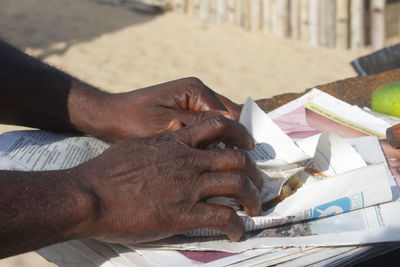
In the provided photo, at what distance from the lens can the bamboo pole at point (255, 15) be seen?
640cm

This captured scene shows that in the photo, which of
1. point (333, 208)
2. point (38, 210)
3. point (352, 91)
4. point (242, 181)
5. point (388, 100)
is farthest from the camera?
point (352, 91)

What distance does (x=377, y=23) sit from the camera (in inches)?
233

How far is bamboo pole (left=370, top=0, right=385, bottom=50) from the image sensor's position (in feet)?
19.0

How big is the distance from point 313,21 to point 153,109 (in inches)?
186

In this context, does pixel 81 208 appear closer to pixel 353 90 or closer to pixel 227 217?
pixel 227 217

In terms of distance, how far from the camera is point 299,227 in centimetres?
131

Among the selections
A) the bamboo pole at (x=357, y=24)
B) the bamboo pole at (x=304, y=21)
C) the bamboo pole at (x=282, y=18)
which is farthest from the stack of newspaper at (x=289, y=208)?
the bamboo pole at (x=282, y=18)

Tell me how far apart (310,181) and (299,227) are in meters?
0.13

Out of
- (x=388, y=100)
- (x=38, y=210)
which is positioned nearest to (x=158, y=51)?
(x=388, y=100)

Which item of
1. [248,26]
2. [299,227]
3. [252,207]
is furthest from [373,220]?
[248,26]

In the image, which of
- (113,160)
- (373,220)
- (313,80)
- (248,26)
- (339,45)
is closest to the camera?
(113,160)

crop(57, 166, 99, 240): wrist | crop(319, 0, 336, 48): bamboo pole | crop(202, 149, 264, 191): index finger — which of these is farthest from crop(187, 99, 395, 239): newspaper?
crop(319, 0, 336, 48): bamboo pole

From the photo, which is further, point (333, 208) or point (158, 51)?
point (158, 51)

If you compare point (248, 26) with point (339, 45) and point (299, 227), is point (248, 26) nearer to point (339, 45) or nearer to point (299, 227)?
point (339, 45)
